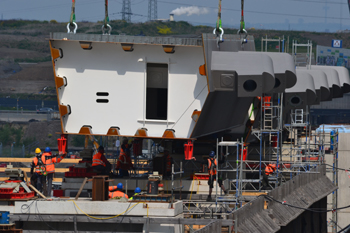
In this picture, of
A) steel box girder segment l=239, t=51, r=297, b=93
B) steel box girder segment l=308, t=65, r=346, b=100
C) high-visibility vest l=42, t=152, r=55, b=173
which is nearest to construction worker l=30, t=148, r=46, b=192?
high-visibility vest l=42, t=152, r=55, b=173

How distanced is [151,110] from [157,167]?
8.70 ft

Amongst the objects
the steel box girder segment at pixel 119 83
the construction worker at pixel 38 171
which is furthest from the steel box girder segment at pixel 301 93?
the construction worker at pixel 38 171

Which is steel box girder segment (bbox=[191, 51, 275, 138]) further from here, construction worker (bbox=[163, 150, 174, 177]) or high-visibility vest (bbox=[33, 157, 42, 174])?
high-visibility vest (bbox=[33, 157, 42, 174])

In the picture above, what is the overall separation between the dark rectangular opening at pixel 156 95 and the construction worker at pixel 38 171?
578 centimetres

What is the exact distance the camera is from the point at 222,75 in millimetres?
27438

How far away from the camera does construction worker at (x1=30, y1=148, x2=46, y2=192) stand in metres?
26.2

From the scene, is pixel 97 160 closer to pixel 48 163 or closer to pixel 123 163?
pixel 123 163

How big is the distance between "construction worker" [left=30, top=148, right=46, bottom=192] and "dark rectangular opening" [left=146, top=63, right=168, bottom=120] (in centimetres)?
578

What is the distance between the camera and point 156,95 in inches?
1218

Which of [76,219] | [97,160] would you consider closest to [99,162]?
[97,160]

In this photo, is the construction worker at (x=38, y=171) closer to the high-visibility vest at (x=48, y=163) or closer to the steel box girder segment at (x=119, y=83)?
the high-visibility vest at (x=48, y=163)

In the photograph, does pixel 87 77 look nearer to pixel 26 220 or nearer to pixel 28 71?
pixel 26 220

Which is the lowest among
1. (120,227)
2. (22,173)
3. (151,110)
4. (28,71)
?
(120,227)

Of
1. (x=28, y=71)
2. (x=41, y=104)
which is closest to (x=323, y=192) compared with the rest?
(x=41, y=104)
